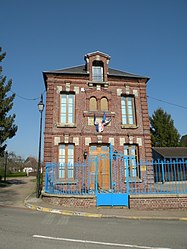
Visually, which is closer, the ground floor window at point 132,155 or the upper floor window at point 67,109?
the ground floor window at point 132,155

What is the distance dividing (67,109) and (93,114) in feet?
6.04

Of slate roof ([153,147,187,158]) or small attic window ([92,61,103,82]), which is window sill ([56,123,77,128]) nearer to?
small attic window ([92,61,103,82])

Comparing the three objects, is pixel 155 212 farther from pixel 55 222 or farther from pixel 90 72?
pixel 90 72

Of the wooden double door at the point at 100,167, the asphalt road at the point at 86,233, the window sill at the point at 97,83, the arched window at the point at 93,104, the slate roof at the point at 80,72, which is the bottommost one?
the asphalt road at the point at 86,233

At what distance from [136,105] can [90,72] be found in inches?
160

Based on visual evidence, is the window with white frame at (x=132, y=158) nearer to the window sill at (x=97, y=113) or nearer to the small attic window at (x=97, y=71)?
the window sill at (x=97, y=113)

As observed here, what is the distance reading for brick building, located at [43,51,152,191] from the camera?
1313 cm

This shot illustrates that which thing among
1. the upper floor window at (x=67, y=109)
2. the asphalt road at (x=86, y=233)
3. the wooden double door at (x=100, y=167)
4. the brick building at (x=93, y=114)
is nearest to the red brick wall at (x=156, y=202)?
the asphalt road at (x=86, y=233)

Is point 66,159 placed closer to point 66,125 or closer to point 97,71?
point 66,125

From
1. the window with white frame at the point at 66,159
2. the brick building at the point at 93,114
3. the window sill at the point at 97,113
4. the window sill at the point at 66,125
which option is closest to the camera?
the window with white frame at the point at 66,159

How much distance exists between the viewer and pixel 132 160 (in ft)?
44.8

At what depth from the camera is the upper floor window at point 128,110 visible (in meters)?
14.4

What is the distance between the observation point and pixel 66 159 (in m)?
12.9

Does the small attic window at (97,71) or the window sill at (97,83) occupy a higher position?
the small attic window at (97,71)
